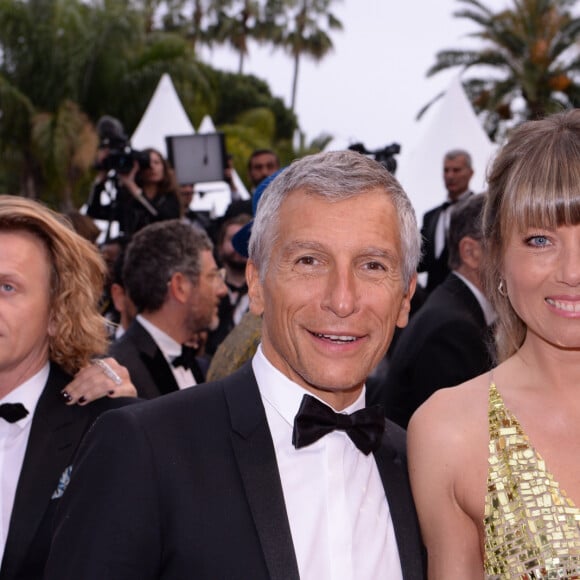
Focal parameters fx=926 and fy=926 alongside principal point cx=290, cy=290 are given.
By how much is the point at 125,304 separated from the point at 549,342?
321 centimetres

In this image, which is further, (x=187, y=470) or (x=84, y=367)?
(x=84, y=367)

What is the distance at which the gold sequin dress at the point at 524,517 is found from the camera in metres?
2.49

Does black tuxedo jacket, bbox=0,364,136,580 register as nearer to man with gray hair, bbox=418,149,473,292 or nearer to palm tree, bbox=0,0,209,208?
man with gray hair, bbox=418,149,473,292

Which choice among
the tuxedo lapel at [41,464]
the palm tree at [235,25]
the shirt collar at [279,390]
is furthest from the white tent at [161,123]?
the palm tree at [235,25]

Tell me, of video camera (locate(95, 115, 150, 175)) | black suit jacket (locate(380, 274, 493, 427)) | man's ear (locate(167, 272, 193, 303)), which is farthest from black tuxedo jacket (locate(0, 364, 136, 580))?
video camera (locate(95, 115, 150, 175))

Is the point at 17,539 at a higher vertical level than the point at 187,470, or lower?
lower

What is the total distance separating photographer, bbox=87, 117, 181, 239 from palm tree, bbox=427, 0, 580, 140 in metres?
24.2

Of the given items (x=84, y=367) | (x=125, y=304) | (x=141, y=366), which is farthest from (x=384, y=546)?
(x=125, y=304)

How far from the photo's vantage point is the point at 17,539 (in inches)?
112

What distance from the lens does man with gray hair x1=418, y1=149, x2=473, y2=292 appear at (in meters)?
7.65

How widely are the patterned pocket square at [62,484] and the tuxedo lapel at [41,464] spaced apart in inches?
0.4

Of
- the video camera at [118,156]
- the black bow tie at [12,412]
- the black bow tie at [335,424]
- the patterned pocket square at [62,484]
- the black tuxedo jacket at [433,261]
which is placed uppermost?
the video camera at [118,156]

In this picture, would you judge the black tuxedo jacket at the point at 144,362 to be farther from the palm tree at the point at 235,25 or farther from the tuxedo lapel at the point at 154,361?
the palm tree at the point at 235,25

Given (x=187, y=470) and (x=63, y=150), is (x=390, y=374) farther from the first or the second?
(x=63, y=150)
